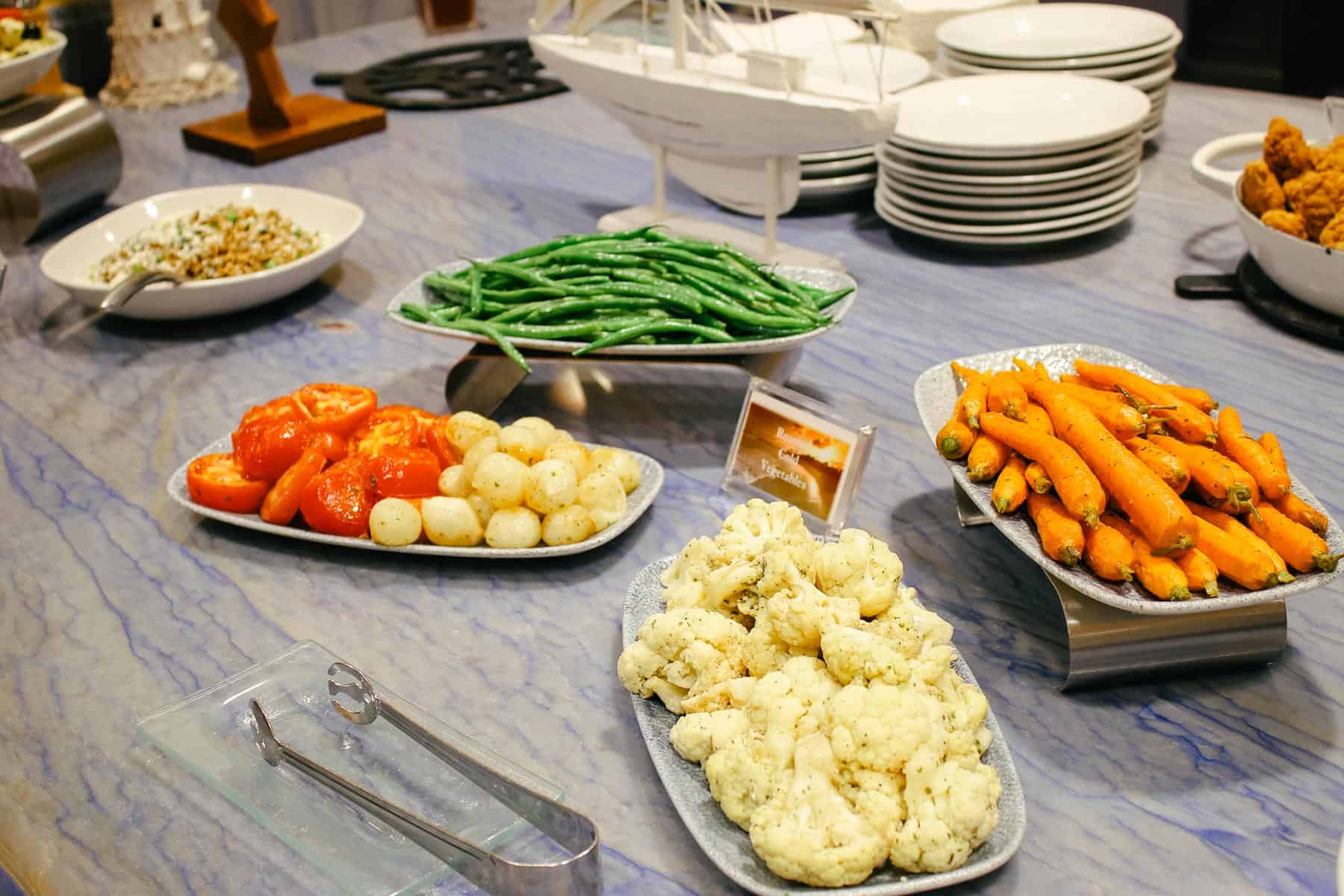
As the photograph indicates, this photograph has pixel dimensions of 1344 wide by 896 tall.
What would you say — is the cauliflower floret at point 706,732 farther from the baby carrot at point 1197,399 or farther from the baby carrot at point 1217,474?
the baby carrot at point 1197,399

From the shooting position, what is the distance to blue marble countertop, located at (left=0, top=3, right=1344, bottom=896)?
130 cm

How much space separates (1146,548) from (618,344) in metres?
0.91

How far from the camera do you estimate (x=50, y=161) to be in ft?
9.93

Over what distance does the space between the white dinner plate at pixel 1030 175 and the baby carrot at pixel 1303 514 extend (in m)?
1.25

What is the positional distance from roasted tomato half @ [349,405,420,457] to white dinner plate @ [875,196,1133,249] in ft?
4.26

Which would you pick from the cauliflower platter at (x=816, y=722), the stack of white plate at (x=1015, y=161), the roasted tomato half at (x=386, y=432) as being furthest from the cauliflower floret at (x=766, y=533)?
the stack of white plate at (x=1015, y=161)

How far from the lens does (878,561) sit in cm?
137

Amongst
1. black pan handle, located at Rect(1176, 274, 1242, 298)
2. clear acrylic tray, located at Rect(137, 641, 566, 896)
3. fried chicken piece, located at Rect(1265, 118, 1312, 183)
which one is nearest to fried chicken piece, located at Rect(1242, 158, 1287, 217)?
fried chicken piece, located at Rect(1265, 118, 1312, 183)

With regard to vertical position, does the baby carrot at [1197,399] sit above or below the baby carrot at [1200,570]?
above

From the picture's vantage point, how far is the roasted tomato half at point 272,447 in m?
1.80

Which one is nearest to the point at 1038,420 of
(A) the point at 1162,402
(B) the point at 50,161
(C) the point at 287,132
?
(A) the point at 1162,402

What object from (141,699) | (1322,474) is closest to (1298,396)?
(1322,474)

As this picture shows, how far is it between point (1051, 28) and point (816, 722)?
261 cm

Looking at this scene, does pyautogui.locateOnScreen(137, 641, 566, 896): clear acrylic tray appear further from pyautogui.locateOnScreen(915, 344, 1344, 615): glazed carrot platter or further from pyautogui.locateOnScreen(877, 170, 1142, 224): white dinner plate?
pyautogui.locateOnScreen(877, 170, 1142, 224): white dinner plate
